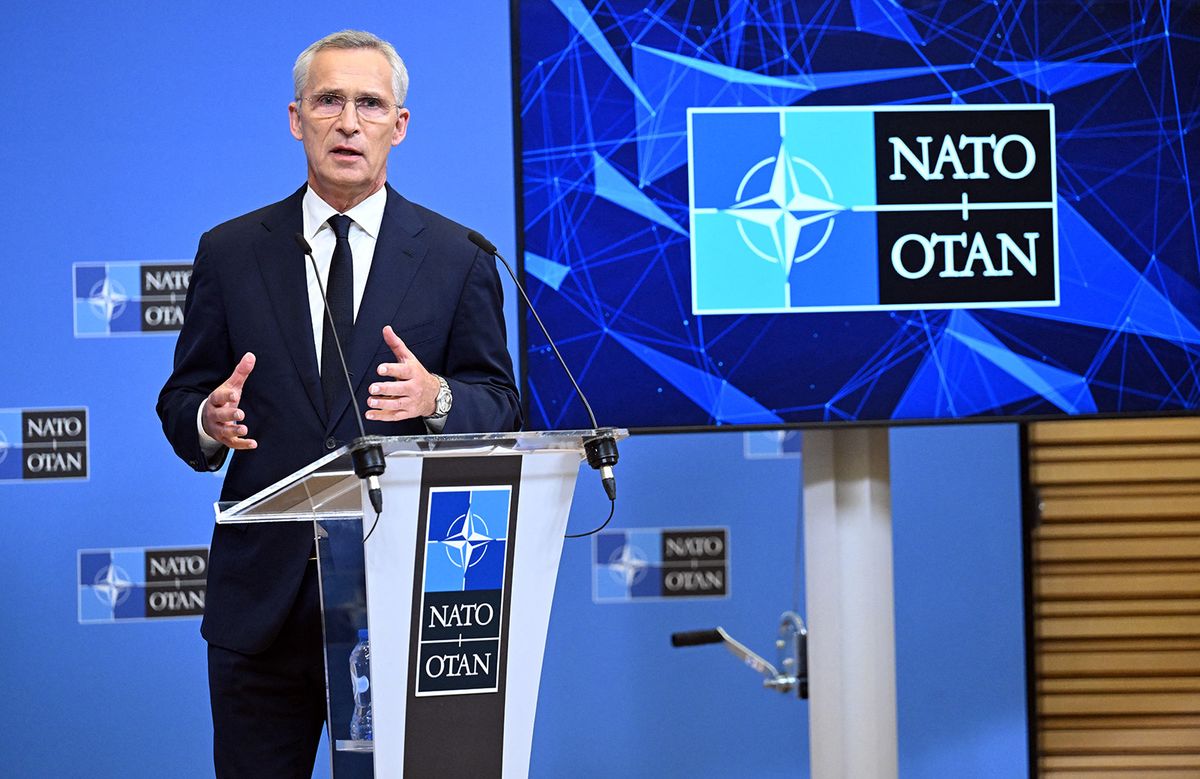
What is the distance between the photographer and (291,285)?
2.62 meters

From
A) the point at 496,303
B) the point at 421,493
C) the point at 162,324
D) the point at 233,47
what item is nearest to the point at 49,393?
the point at 162,324

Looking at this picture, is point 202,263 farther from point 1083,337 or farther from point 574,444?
point 1083,337

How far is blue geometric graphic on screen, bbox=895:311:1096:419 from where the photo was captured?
3385 mm

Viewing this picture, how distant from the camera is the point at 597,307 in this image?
3.32 m

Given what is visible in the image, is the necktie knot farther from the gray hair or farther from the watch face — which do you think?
the watch face

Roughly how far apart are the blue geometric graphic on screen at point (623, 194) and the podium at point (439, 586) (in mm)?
1255

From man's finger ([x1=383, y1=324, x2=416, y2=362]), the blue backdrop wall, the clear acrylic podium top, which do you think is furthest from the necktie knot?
the blue backdrop wall

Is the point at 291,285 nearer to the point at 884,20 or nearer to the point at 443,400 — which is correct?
the point at 443,400

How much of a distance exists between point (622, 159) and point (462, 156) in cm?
107

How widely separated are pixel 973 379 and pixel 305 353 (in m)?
1.70

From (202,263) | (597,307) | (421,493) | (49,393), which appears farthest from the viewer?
(49,393)

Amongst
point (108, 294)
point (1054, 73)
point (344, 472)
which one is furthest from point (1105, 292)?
point (108, 294)

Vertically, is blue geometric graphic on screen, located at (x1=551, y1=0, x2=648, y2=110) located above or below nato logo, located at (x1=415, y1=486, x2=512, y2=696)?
above

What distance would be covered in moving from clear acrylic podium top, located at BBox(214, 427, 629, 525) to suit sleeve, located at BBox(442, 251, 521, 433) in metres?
0.42
